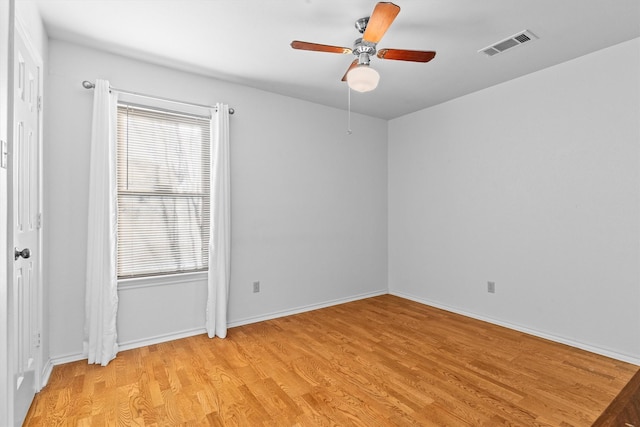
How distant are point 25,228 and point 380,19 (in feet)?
8.46

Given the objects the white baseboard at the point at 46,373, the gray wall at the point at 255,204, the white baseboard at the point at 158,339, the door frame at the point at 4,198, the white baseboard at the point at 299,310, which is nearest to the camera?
the door frame at the point at 4,198

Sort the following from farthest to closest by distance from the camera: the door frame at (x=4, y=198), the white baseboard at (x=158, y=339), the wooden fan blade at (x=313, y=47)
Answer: the white baseboard at (x=158, y=339)
the wooden fan blade at (x=313, y=47)
the door frame at (x=4, y=198)

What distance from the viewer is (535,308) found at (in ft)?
11.0

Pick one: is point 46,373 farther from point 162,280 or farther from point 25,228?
point 25,228

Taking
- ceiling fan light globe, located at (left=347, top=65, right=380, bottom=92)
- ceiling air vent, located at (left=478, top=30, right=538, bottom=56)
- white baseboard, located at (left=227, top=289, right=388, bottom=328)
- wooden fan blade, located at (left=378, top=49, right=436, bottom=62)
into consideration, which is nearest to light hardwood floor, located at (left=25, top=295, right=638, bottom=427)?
white baseboard, located at (left=227, top=289, right=388, bottom=328)

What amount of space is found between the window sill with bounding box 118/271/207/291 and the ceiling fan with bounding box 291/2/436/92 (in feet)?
7.89

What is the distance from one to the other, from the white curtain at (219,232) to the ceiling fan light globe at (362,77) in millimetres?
1651

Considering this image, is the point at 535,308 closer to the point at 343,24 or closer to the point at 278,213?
the point at 278,213

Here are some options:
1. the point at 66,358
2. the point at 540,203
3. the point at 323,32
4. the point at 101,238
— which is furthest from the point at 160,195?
the point at 540,203

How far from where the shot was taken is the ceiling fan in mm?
1914

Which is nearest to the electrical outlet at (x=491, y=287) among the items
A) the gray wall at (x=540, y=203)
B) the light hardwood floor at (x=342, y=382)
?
the gray wall at (x=540, y=203)

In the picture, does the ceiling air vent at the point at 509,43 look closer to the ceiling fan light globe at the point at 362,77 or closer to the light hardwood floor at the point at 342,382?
the ceiling fan light globe at the point at 362,77

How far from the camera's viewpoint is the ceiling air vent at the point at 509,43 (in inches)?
103

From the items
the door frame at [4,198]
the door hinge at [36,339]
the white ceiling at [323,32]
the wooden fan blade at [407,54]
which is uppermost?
the white ceiling at [323,32]
